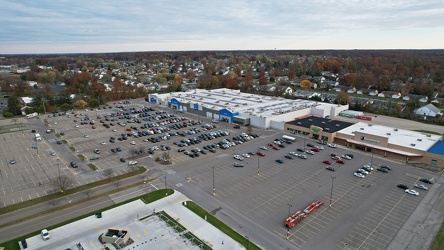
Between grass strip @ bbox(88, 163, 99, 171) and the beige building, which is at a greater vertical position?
the beige building

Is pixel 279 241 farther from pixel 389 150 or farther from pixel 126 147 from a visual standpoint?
pixel 126 147

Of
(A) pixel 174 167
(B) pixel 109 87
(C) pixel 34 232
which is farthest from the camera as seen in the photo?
(B) pixel 109 87

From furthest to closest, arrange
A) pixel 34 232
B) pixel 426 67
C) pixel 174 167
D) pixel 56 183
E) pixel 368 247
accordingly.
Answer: pixel 426 67
pixel 174 167
pixel 56 183
pixel 34 232
pixel 368 247

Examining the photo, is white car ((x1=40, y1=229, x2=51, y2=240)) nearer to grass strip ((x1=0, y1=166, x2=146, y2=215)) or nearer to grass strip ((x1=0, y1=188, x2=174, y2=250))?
grass strip ((x1=0, y1=188, x2=174, y2=250))

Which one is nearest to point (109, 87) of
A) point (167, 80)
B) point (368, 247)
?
point (167, 80)

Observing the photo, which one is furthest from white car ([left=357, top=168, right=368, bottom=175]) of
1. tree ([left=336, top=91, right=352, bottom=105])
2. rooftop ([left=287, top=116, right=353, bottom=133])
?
tree ([left=336, top=91, right=352, bottom=105])

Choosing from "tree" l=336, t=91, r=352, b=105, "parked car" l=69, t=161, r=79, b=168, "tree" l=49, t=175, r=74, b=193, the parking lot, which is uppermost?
"tree" l=336, t=91, r=352, b=105

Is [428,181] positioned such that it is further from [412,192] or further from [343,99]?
[343,99]
